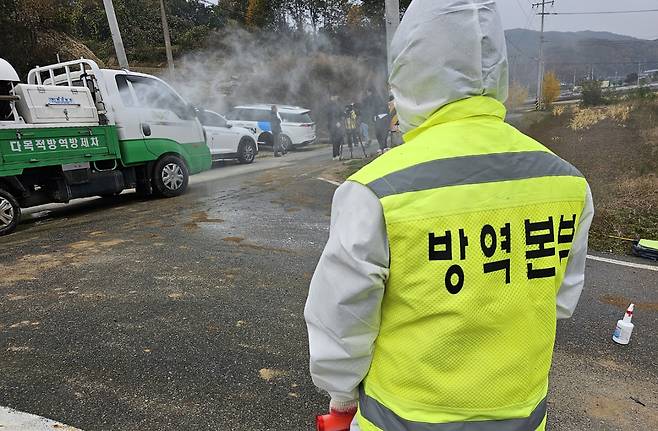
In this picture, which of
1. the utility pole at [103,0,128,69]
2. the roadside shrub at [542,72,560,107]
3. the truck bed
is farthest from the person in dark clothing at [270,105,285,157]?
the roadside shrub at [542,72,560,107]

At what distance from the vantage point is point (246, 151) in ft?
46.6

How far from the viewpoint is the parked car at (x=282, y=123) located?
16875mm

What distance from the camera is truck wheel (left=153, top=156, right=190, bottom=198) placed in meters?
8.39

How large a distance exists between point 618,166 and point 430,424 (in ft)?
33.8

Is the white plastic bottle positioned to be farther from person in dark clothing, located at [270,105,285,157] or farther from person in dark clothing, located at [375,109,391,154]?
person in dark clothing, located at [270,105,285,157]

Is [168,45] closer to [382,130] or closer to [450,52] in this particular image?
[382,130]

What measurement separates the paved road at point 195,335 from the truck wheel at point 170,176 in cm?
242

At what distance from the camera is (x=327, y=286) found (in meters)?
1.21

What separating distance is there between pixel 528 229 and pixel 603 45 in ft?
586

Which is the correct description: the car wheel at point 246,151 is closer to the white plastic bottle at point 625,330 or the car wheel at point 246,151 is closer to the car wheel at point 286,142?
the car wheel at point 286,142

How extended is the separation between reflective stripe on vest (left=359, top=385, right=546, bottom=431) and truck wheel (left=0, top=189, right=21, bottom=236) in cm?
692

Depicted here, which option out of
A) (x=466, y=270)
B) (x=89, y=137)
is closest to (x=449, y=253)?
(x=466, y=270)

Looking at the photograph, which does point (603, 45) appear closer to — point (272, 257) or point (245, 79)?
point (245, 79)

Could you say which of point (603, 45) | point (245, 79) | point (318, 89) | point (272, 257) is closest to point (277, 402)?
point (272, 257)
